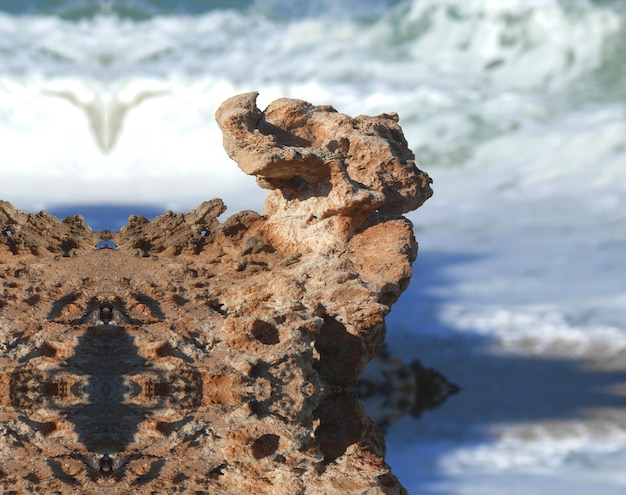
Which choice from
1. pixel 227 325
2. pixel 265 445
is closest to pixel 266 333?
pixel 227 325

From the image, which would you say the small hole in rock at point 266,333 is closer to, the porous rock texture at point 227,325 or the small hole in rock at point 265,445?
the porous rock texture at point 227,325

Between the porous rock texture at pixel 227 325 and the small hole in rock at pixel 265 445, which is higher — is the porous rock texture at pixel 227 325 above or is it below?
above

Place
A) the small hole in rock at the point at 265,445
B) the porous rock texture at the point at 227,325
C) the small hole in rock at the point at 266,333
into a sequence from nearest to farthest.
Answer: the porous rock texture at the point at 227,325
the small hole in rock at the point at 265,445
the small hole in rock at the point at 266,333

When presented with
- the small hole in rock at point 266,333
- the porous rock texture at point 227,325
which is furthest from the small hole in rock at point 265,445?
the small hole in rock at point 266,333

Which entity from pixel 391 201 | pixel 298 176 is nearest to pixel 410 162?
pixel 391 201

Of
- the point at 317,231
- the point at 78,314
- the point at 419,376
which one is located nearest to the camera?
the point at 78,314

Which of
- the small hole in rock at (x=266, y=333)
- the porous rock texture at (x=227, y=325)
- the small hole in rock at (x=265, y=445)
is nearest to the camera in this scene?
the porous rock texture at (x=227, y=325)

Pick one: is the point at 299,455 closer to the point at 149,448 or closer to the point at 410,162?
the point at 149,448
